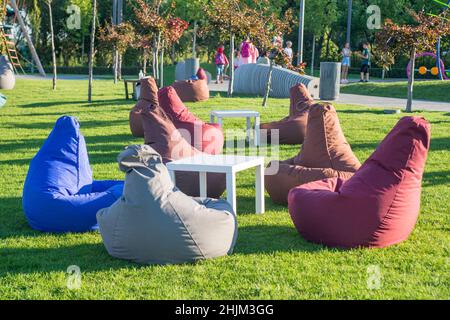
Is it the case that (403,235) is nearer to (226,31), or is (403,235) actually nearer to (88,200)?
(88,200)

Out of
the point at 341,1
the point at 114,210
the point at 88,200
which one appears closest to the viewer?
the point at 114,210

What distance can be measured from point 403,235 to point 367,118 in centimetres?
1046

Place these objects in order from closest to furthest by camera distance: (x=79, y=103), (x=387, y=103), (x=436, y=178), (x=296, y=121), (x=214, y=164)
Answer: (x=214, y=164) < (x=436, y=178) < (x=296, y=121) < (x=79, y=103) < (x=387, y=103)

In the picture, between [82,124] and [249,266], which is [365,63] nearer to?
Result: [82,124]

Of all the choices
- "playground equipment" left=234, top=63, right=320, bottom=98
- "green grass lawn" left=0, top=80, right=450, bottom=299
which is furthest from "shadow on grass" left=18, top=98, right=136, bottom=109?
"green grass lawn" left=0, top=80, right=450, bottom=299

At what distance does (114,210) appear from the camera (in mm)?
6051

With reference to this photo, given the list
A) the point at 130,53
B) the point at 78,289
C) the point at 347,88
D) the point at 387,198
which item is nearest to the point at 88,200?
the point at 78,289

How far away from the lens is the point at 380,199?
6215 millimetres

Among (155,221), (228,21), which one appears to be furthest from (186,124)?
(228,21)

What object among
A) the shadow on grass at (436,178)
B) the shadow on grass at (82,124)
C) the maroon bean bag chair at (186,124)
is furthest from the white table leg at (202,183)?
the shadow on grass at (82,124)

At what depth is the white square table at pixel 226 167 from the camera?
7227 millimetres

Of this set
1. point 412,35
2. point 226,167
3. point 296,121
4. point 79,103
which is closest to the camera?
point 226,167

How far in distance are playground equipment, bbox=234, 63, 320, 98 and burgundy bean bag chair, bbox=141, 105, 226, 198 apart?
15557 millimetres

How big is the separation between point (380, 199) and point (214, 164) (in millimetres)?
1920
